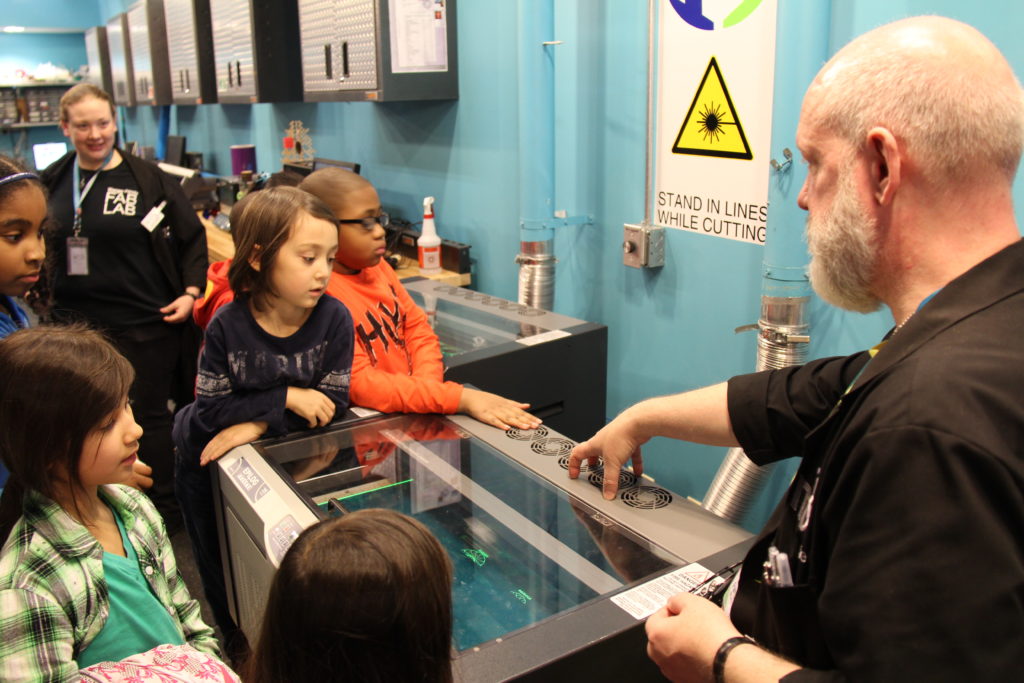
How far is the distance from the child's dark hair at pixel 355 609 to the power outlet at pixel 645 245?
1.73 m

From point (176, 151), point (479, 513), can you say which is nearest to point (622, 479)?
point (479, 513)

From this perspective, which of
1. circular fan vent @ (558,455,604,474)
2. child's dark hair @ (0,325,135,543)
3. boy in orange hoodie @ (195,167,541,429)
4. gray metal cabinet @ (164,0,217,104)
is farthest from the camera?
gray metal cabinet @ (164,0,217,104)

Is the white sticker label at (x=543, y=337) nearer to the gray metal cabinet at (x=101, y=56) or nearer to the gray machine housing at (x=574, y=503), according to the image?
the gray machine housing at (x=574, y=503)

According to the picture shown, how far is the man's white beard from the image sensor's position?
823 millimetres

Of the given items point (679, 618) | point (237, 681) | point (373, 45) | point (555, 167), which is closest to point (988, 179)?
point (679, 618)

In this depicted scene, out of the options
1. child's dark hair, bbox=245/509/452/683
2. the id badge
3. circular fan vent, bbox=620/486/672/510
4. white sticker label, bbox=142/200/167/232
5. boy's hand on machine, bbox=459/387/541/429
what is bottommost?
circular fan vent, bbox=620/486/672/510

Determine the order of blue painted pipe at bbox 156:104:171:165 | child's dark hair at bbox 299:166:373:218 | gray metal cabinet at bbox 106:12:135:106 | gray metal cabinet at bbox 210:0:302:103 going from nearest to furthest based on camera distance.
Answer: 1. child's dark hair at bbox 299:166:373:218
2. gray metal cabinet at bbox 210:0:302:103
3. gray metal cabinet at bbox 106:12:135:106
4. blue painted pipe at bbox 156:104:171:165

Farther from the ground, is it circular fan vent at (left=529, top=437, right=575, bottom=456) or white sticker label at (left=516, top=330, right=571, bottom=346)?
white sticker label at (left=516, top=330, right=571, bottom=346)

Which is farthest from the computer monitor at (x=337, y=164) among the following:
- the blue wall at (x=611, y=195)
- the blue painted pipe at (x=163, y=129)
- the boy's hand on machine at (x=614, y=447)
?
the blue painted pipe at (x=163, y=129)

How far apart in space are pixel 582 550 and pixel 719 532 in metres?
0.20

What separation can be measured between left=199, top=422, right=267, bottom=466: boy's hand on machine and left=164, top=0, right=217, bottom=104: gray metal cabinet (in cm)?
361

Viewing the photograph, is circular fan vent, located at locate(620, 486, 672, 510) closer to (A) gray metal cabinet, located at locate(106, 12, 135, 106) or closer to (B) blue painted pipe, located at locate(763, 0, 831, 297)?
(B) blue painted pipe, located at locate(763, 0, 831, 297)

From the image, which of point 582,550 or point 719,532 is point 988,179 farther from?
point 582,550

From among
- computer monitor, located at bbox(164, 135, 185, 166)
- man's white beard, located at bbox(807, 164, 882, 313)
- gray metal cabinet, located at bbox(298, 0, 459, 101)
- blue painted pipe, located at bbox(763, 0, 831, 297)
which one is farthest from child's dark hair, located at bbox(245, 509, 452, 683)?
computer monitor, located at bbox(164, 135, 185, 166)
